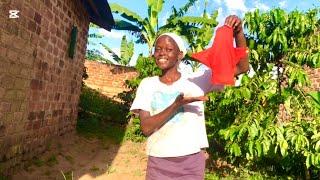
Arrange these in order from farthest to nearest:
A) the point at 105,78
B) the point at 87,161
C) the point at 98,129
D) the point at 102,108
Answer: the point at 105,78, the point at 102,108, the point at 98,129, the point at 87,161

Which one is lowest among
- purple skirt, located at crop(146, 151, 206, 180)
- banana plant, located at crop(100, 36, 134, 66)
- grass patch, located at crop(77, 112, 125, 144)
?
grass patch, located at crop(77, 112, 125, 144)

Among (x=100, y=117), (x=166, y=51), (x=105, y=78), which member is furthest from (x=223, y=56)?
(x=105, y=78)

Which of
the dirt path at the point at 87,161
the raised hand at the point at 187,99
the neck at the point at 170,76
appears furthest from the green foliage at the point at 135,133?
the raised hand at the point at 187,99

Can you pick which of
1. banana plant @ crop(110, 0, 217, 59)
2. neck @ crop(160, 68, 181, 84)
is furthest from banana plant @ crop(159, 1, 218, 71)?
neck @ crop(160, 68, 181, 84)

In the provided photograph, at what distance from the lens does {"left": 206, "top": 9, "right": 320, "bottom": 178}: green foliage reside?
530cm

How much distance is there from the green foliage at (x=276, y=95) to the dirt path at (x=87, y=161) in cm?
221

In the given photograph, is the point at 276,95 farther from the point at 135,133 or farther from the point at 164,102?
the point at 135,133

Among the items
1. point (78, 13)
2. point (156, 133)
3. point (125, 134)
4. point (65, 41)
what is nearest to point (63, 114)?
point (65, 41)

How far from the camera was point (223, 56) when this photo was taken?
2355 mm

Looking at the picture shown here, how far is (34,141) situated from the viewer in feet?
23.3

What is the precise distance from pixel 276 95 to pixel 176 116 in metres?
3.69

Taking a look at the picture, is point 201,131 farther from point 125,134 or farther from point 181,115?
point 125,134

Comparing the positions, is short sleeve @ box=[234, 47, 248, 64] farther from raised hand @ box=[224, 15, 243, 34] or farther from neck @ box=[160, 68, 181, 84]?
neck @ box=[160, 68, 181, 84]

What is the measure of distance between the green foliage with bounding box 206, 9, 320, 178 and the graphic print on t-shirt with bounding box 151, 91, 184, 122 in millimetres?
3049
